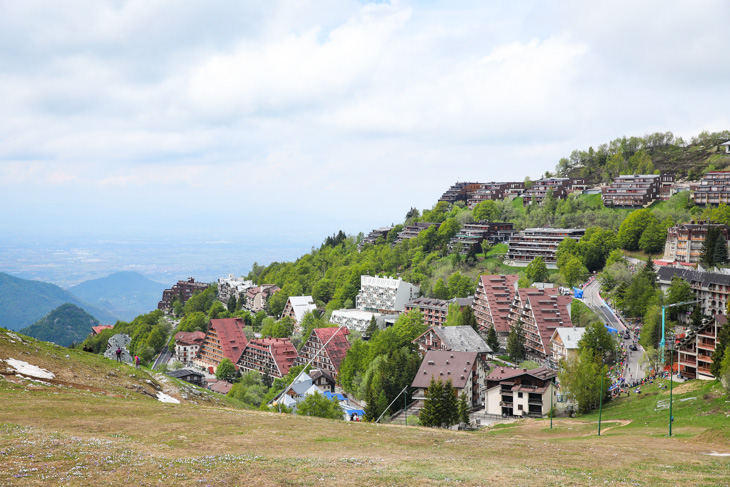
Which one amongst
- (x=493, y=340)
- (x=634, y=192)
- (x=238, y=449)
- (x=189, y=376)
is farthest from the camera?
(x=634, y=192)

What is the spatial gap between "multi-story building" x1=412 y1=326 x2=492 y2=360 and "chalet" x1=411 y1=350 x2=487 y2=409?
9.19 meters

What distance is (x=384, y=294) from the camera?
148500 millimetres

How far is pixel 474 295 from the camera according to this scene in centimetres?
12662

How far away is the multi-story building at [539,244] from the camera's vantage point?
455 ft

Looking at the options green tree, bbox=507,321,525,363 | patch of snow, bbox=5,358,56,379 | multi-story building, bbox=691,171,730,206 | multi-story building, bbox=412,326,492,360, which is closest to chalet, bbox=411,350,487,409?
multi-story building, bbox=412,326,492,360

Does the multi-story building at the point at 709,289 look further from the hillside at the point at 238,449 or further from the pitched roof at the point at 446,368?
the hillside at the point at 238,449

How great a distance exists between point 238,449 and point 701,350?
58.5 m

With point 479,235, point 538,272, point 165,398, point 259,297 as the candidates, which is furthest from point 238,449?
point 259,297

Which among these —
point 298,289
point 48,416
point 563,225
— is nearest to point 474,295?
point 563,225

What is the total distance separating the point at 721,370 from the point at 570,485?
40079 mm

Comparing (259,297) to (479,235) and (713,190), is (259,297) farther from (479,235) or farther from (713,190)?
(713,190)

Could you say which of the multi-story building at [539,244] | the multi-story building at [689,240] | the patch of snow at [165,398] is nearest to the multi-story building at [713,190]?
the multi-story building at [689,240]

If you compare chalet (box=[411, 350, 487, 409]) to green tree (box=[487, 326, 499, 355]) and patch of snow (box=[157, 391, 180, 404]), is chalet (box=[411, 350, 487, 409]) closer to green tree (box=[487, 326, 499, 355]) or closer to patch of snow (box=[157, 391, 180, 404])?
green tree (box=[487, 326, 499, 355])

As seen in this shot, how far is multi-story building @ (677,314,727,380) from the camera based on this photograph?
217 ft
